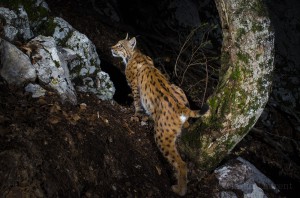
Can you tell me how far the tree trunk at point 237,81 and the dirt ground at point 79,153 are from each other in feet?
2.24

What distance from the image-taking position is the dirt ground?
134 inches

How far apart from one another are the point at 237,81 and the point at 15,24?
3681 mm

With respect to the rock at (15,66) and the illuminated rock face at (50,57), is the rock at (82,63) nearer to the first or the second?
the illuminated rock face at (50,57)

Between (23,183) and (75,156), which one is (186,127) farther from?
(23,183)

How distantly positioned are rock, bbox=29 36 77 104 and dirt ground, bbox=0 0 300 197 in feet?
0.75

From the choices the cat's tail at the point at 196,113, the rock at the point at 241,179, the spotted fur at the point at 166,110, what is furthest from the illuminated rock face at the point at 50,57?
the rock at the point at 241,179

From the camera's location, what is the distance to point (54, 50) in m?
5.28

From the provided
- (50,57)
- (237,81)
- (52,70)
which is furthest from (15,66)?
(237,81)

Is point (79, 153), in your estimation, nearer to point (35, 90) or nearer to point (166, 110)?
point (35, 90)

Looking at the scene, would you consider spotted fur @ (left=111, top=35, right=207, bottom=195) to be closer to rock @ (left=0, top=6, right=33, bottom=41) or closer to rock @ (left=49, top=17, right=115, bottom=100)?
rock @ (left=49, top=17, right=115, bottom=100)

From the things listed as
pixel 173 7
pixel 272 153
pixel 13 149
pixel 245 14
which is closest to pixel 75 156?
pixel 13 149

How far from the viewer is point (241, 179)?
5.65 m

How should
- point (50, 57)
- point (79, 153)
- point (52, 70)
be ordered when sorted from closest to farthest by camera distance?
point (79, 153) < point (52, 70) < point (50, 57)

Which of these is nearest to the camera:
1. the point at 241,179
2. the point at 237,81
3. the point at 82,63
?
the point at 237,81
